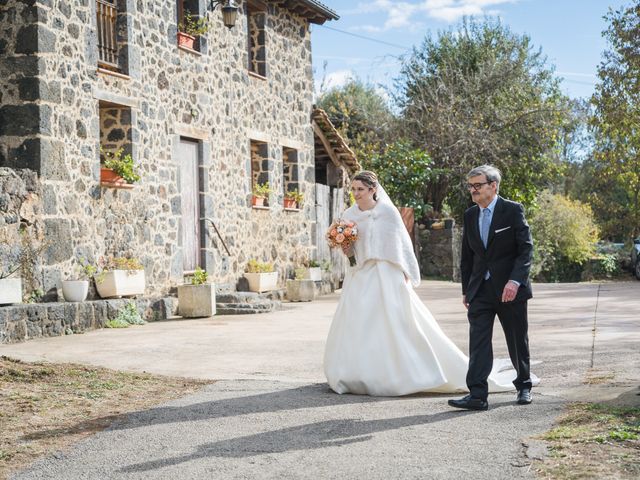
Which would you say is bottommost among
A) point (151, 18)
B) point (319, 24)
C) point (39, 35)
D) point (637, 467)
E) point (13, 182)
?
point (637, 467)

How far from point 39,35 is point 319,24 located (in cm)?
974

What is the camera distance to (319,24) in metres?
20.3

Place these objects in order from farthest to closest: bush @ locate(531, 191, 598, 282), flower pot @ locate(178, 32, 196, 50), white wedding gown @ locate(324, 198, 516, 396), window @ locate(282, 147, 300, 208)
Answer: bush @ locate(531, 191, 598, 282), window @ locate(282, 147, 300, 208), flower pot @ locate(178, 32, 196, 50), white wedding gown @ locate(324, 198, 516, 396)

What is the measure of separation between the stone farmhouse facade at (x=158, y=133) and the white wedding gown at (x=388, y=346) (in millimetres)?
5672

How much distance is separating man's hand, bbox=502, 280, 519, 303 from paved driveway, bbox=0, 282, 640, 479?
767 millimetres

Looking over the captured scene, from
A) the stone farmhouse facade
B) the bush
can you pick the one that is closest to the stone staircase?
the stone farmhouse facade

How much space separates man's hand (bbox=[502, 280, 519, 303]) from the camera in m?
5.97

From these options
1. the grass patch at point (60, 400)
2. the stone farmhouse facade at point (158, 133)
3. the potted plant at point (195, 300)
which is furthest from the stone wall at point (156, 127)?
the grass patch at point (60, 400)

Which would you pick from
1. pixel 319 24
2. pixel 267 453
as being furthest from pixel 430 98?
pixel 267 453

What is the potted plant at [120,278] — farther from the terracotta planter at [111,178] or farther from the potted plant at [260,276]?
the potted plant at [260,276]

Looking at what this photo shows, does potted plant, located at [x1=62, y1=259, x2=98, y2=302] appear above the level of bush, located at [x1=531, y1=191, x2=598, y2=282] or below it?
below

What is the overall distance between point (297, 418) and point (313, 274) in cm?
1314

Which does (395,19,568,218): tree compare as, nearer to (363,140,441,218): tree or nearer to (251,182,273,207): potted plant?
(363,140,441,218): tree

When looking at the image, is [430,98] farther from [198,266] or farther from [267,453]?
[267,453]
